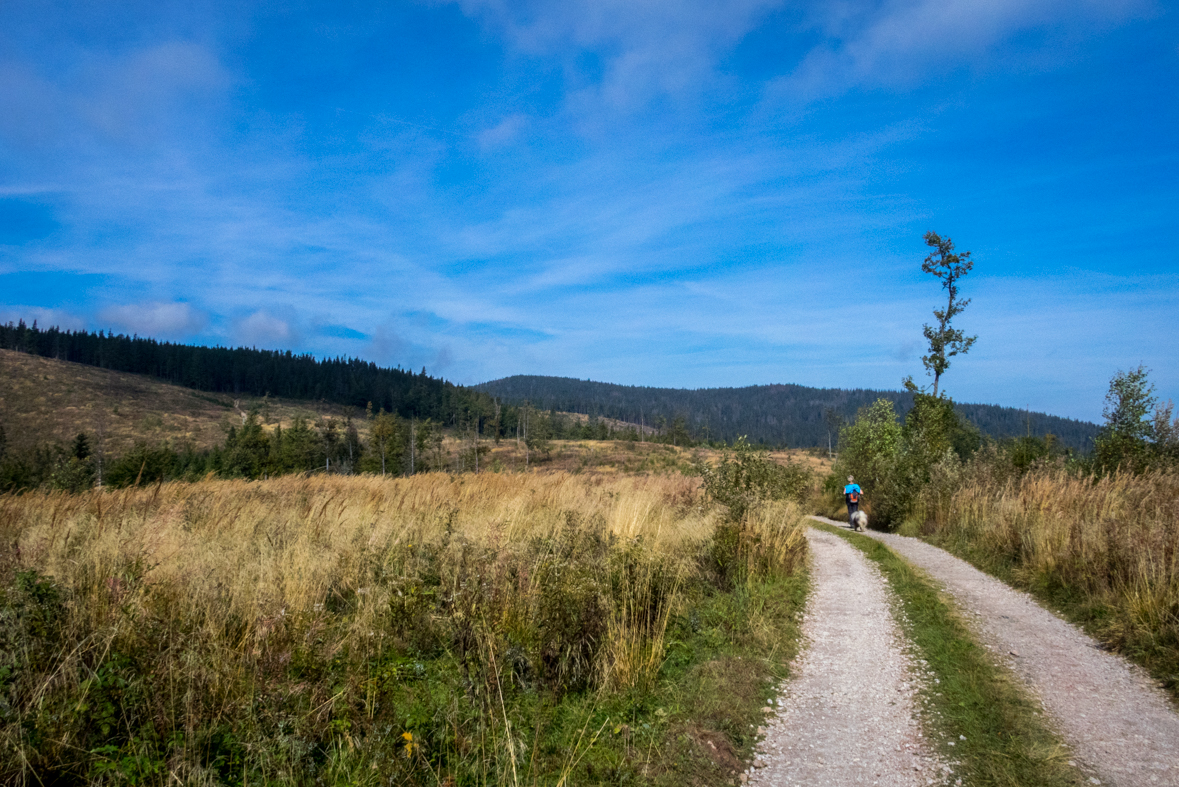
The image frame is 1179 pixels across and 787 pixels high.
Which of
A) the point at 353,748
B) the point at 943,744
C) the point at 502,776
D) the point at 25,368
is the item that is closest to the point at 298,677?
the point at 353,748

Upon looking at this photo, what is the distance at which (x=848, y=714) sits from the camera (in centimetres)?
512

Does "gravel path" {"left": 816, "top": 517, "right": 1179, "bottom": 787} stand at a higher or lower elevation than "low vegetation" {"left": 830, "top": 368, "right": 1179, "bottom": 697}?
lower

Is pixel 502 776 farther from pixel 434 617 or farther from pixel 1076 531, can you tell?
pixel 1076 531

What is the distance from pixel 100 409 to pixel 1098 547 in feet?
367

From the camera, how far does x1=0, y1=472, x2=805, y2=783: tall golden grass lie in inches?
126

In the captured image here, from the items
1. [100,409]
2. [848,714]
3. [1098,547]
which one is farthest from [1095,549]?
[100,409]

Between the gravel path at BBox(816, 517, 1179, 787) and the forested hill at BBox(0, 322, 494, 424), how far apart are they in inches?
4884

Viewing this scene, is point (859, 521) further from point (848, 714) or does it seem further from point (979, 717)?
point (848, 714)

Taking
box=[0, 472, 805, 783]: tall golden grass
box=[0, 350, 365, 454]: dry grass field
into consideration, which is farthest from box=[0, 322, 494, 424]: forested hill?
box=[0, 472, 805, 783]: tall golden grass

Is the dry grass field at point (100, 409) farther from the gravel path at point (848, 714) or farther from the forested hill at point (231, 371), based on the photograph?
the gravel path at point (848, 714)

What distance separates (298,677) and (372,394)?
158 m

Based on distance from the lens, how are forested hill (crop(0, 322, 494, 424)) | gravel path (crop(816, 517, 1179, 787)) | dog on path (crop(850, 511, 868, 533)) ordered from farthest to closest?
forested hill (crop(0, 322, 494, 424)) < dog on path (crop(850, 511, 868, 533)) < gravel path (crop(816, 517, 1179, 787))

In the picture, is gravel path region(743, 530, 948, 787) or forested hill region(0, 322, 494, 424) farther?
forested hill region(0, 322, 494, 424)

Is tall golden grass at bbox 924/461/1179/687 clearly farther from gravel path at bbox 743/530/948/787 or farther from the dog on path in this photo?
the dog on path
